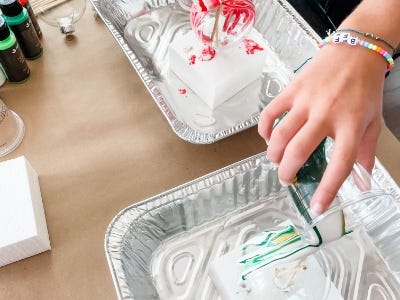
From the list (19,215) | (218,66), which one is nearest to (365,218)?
(218,66)

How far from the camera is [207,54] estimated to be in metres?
0.68

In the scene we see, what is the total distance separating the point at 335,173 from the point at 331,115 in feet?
0.20

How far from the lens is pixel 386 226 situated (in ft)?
1.94

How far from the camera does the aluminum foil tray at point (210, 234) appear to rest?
575 millimetres

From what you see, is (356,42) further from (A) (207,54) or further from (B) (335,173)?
(A) (207,54)

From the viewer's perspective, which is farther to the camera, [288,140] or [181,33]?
[181,33]

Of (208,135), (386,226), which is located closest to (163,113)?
(208,135)

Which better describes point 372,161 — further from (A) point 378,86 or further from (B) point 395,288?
(B) point 395,288

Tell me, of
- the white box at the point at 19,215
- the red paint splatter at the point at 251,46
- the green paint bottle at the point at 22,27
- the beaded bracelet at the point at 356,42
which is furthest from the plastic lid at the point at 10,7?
the beaded bracelet at the point at 356,42

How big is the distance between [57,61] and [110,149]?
202mm

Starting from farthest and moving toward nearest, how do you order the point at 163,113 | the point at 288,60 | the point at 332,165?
the point at 288,60
the point at 163,113
the point at 332,165

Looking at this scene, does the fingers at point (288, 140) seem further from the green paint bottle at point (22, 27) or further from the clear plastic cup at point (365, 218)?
the green paint bottle at point (22, 27)

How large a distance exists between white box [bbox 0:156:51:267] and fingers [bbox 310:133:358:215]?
1.11 ft

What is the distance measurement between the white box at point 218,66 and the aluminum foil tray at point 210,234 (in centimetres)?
14
